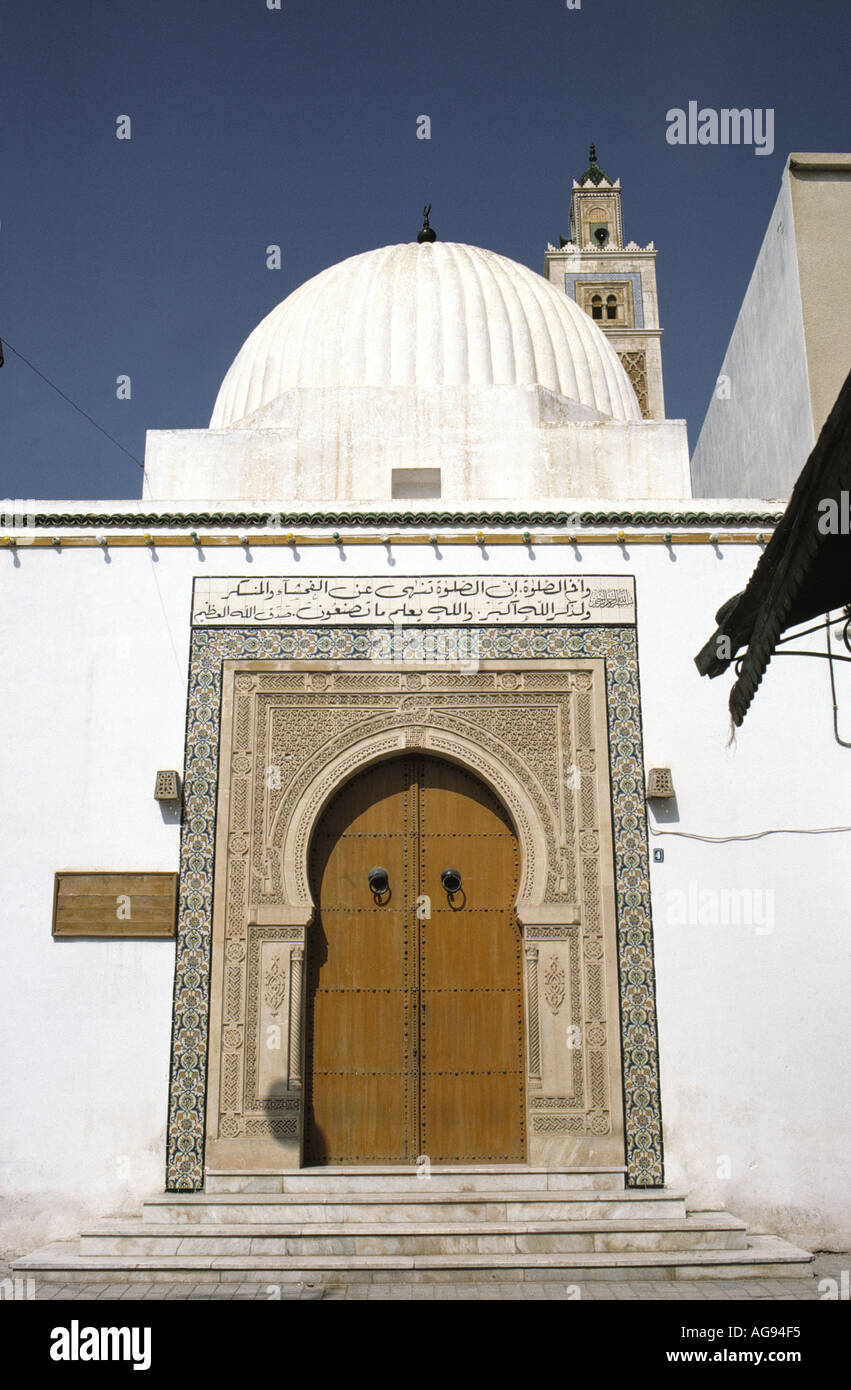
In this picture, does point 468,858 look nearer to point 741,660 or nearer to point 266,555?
point 266,555

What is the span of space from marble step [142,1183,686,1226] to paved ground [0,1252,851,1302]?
38 centimetres

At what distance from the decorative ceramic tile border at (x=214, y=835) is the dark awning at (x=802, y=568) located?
189 centimetres

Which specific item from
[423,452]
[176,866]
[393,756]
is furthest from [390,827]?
[423,452]

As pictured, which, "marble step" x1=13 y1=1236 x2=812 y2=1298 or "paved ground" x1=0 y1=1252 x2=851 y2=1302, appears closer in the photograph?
"paved ground" x1=0 y1=1252 x2=851 y2=1302

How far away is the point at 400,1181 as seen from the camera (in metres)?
4.71

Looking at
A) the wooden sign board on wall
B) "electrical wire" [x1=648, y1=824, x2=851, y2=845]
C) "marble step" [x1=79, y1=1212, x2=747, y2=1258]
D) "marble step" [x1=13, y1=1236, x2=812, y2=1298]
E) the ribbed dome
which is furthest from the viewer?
the ribbed dome

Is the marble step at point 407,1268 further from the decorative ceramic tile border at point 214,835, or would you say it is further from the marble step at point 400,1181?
the decorative ceramic tile border at point 214,835

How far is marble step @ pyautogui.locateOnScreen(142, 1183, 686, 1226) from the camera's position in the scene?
450 centimetres

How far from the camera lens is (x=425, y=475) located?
652 centimetres

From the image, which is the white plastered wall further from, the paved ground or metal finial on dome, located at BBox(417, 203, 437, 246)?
metal finial on dome, located at BBox(417, 203, 437, 246)

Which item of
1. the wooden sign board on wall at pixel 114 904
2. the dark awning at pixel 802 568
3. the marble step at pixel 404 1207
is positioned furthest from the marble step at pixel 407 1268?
the dark awning at pixel 802 568

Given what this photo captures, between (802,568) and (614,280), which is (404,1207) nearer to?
(802,568)

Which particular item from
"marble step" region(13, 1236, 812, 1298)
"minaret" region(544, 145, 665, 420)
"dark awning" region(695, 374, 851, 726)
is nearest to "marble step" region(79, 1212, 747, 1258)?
"marble step" region(13, 1236, 812, 1298)
